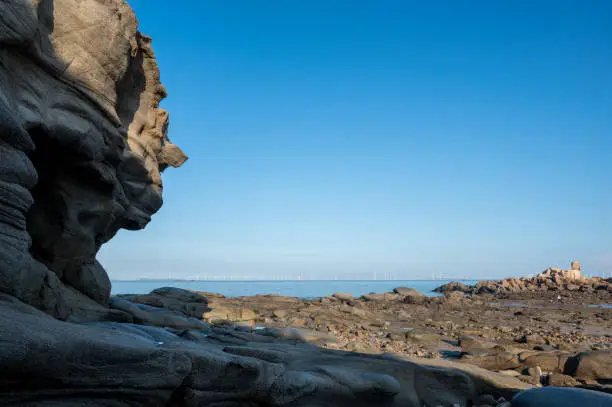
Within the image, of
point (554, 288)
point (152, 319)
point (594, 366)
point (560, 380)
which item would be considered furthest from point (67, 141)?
point (554, 288)

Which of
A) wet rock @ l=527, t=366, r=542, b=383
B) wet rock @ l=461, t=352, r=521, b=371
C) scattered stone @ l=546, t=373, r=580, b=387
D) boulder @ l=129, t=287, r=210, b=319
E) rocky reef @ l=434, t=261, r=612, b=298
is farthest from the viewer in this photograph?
rocky reef @ l=434, t=261, r=612, b=298

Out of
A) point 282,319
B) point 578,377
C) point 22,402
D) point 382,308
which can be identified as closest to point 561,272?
point 382,308

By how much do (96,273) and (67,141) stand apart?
445 centimetres

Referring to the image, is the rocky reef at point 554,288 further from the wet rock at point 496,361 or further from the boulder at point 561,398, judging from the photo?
the boulder at point 561,398

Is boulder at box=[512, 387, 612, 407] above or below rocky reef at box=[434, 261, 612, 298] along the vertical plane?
above

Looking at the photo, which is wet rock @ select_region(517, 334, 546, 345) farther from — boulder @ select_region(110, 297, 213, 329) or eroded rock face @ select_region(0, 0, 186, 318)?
eroded rock face @ select_region(0, 0, 186, 318)

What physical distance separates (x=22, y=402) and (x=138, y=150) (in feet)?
33.4

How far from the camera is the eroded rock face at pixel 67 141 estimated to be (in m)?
6.89

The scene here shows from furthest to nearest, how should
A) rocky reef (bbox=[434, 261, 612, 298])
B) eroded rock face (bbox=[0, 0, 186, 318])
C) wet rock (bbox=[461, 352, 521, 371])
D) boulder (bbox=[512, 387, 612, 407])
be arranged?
rocky reef (bbox=[434, 261, 612, 298])
wet rock (bbox=[461, 352, 521, 371])
eroded rock face (bbox=[0, 0, 186, 318])
boulder (bbox=[512, 387, 612, 407])

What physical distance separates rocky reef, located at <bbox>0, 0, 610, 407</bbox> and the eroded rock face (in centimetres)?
A: 3

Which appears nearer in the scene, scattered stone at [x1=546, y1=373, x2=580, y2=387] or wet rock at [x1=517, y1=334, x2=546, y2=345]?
scattered stone at [x1=546, y1=373, x2=580, y2=387]

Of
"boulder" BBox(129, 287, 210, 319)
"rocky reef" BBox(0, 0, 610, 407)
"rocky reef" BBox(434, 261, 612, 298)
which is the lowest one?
"rocky reef" BBox(434, 261, 612, 298)

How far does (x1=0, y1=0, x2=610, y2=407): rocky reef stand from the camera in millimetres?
4855

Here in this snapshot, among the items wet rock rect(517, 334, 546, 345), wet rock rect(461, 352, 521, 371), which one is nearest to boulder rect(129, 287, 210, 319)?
wet rock rect(461, 352, 521, 371)
